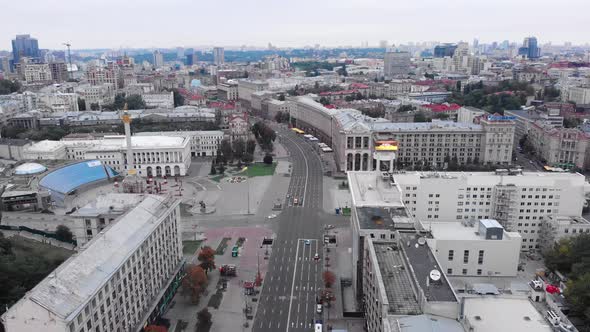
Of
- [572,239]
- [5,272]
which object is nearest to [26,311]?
[5,272]

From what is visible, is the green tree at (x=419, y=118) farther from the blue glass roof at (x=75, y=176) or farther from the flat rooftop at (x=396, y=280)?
the flat rooftop at (x=396, y=280)

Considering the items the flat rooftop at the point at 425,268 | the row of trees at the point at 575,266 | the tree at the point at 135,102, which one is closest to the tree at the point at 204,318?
the flat rooftop at the point at 425,268

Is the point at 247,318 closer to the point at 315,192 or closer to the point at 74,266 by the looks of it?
the point at 74,266

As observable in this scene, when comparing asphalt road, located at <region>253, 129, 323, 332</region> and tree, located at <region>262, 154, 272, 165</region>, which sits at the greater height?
tree, located at <region>262, 154, 272, 165</region>

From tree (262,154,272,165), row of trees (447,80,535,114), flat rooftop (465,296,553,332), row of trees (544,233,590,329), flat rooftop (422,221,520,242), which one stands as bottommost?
tree (262,154,272,165)

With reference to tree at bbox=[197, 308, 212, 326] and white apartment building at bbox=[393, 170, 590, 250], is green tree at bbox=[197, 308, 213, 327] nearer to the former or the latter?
tree at bbox=[197, 308, 212, 326]

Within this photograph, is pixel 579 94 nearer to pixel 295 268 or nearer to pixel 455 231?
pixel 455 231

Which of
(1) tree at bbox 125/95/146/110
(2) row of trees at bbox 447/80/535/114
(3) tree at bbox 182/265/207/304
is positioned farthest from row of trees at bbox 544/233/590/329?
(1) tree at bbox 125/95/146/110
